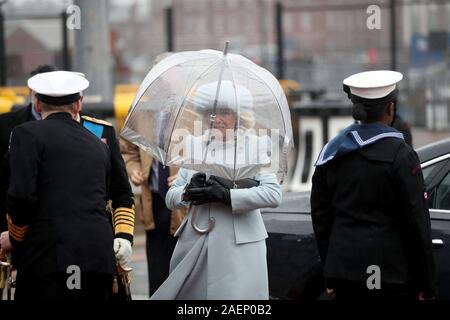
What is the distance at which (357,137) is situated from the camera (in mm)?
5051

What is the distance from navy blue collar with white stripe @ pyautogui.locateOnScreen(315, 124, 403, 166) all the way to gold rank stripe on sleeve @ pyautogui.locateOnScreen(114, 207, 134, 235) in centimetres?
105

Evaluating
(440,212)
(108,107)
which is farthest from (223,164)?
(108,107)

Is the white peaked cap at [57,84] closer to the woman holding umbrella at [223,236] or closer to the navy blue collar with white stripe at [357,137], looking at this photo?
the woman holding umbrella at [223,236]

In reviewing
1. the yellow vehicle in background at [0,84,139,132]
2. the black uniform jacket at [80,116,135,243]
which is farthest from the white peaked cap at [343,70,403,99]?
the yellow vehicle in background at [0,84,139,132]

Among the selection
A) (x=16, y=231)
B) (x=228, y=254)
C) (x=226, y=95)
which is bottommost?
(x=228, y=254)

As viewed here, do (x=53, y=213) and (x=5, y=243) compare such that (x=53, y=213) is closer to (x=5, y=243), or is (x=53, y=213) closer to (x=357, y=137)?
(x=5, y=243)

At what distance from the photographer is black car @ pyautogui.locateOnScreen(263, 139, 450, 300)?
6.02m

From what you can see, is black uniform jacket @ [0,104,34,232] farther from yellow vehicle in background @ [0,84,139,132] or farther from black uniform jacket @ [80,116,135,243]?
yellow vehicle in background @ [0,84,139,132]

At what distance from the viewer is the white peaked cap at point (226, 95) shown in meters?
5.32

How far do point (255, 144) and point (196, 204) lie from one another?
438 millimetres

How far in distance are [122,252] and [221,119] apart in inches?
33.0
